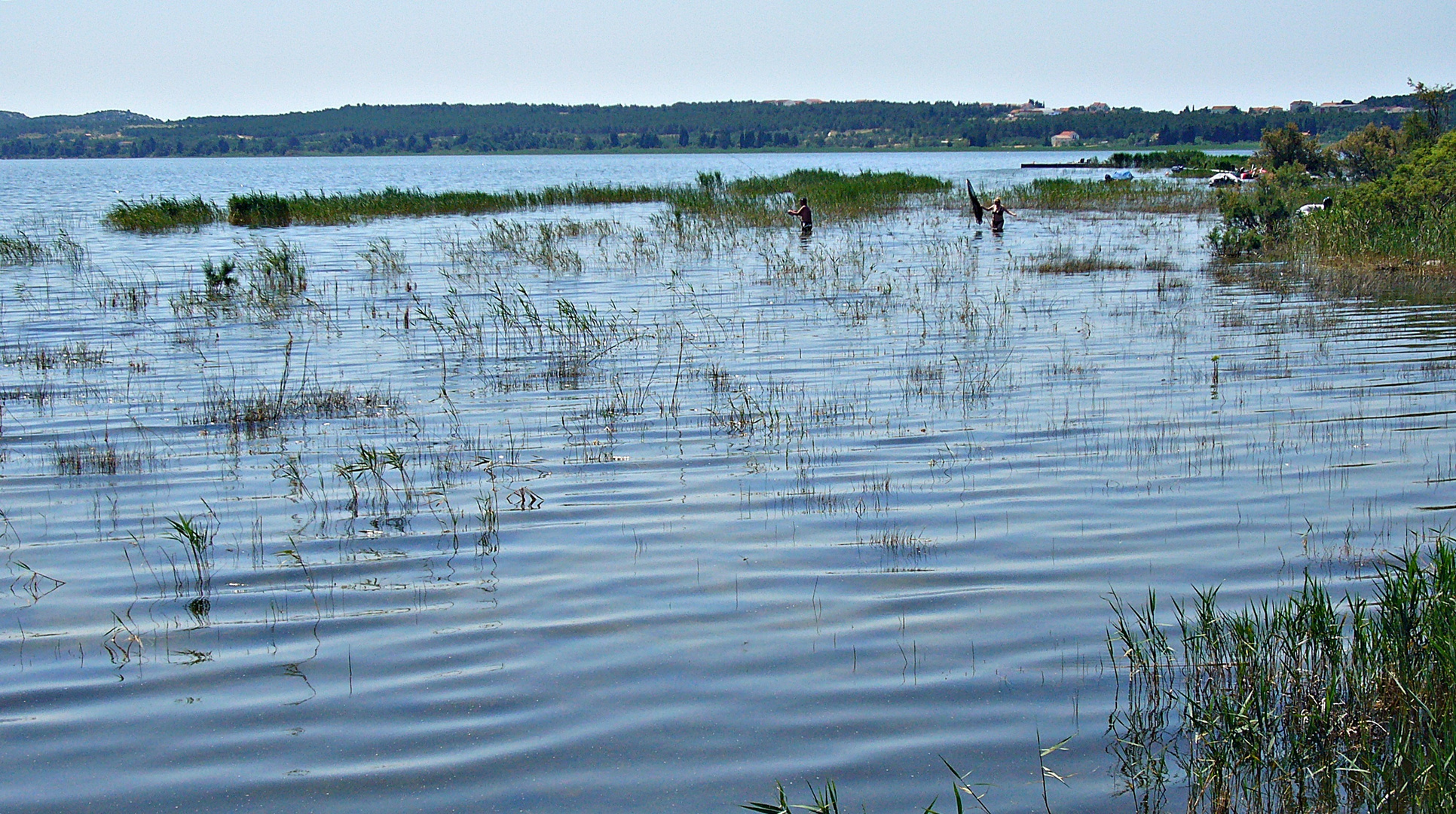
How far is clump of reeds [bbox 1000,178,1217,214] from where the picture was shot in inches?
1423

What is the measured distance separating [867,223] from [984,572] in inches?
1071

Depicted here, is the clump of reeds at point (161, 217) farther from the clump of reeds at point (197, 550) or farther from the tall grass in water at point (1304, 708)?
the tall grass in water at point (1304, 708)

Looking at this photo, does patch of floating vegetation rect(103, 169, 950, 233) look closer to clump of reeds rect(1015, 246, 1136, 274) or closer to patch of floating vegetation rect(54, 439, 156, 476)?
clump of reeds rect(1015, 246, 1136, 274)

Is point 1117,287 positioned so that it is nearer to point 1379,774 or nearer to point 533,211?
point 1379,774

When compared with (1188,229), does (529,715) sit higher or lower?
lower

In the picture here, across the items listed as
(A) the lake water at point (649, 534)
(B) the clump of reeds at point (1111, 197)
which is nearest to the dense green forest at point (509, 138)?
(B) the clump of reeds at point (1111, 197)

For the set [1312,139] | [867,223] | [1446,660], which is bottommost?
[1446,660]

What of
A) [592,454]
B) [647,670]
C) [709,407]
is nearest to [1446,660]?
[647,670]

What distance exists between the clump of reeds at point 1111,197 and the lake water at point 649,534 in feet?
71.6

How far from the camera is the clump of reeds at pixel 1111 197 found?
36.2 metres

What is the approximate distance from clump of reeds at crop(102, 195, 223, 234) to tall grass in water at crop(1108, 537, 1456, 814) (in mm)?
32103

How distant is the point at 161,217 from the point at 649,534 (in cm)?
3001

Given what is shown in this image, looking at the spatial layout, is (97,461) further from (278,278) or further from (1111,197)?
(1111,197)

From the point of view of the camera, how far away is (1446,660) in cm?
415
